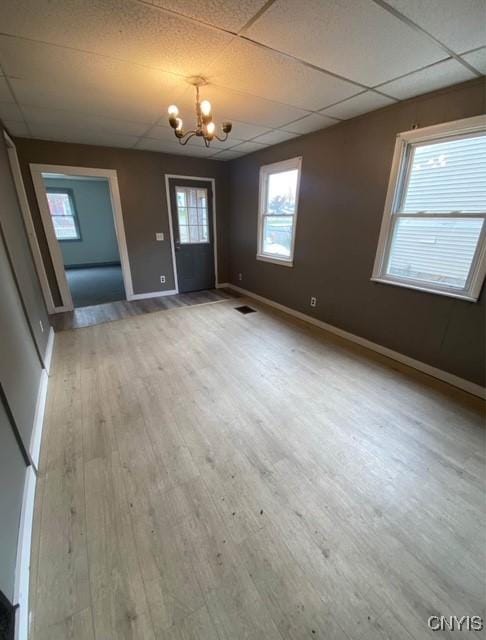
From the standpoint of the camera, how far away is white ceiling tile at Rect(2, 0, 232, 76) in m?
1.35

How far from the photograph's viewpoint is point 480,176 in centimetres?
215

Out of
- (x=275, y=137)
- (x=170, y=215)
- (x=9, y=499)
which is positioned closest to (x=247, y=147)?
(x=275, y=137)

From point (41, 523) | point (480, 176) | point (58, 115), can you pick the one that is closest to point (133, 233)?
point (58, 115)

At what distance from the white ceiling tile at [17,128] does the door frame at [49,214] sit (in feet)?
1.16

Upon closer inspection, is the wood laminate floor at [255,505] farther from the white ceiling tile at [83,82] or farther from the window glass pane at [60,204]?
the window glass pane at [60,204]

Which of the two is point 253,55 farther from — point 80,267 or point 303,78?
point 80,267

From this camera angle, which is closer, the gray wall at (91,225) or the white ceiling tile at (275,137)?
the white ceiling tile at (275,137)

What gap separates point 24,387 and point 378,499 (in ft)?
7.82

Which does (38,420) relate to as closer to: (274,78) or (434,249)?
(274,78)

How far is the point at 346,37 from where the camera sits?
1.59 meters

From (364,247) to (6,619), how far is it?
3.62 m

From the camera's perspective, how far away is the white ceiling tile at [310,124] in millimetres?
2922

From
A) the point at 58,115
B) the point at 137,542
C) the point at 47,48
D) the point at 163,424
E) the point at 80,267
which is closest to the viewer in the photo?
the point at 137,542

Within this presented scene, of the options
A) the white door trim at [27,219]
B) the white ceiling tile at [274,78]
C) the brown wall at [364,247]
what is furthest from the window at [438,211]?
the white door trim at [27,219]
